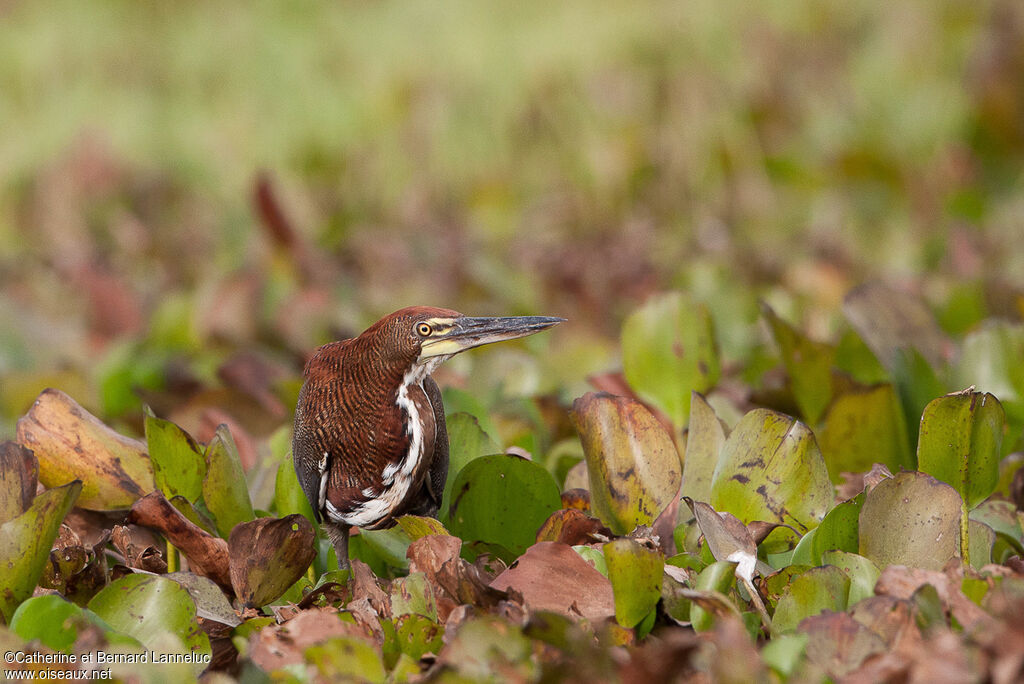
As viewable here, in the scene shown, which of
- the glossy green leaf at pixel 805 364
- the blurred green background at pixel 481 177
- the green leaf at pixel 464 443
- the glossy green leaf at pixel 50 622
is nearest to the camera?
the glossy green leaf at pixel 50 622

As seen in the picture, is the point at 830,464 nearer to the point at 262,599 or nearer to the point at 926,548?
the point at 926,548

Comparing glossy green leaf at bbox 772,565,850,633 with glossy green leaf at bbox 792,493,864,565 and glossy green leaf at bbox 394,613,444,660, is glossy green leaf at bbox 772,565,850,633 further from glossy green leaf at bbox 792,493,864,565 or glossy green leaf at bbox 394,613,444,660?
glossy green leaf at bbox 394,613,444,660

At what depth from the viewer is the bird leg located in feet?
5.92

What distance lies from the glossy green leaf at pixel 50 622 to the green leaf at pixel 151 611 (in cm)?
9

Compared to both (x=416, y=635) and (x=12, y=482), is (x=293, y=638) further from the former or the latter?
(x=12, y=482)

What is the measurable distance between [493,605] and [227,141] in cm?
470

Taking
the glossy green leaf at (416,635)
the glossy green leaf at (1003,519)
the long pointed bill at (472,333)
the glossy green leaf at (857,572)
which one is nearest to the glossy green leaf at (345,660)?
the glossy green leaf at (416,635)

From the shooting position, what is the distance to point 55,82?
6.46 metres

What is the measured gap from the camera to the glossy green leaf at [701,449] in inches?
71.1

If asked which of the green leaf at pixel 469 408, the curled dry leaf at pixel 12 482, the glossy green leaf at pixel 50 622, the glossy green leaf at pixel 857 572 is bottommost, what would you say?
the glossy green leaf at pixel 857 572

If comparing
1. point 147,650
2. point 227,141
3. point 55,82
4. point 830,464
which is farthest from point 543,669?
point 55,82

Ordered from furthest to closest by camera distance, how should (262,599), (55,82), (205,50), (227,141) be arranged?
(205,50)
(55,82)
(227,141)
(262,599)

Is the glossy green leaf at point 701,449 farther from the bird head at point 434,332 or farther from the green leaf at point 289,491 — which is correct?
the green leaf at point 289,491

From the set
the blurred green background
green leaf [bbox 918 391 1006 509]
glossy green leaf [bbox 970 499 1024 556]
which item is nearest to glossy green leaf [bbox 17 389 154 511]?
the blurred green background
